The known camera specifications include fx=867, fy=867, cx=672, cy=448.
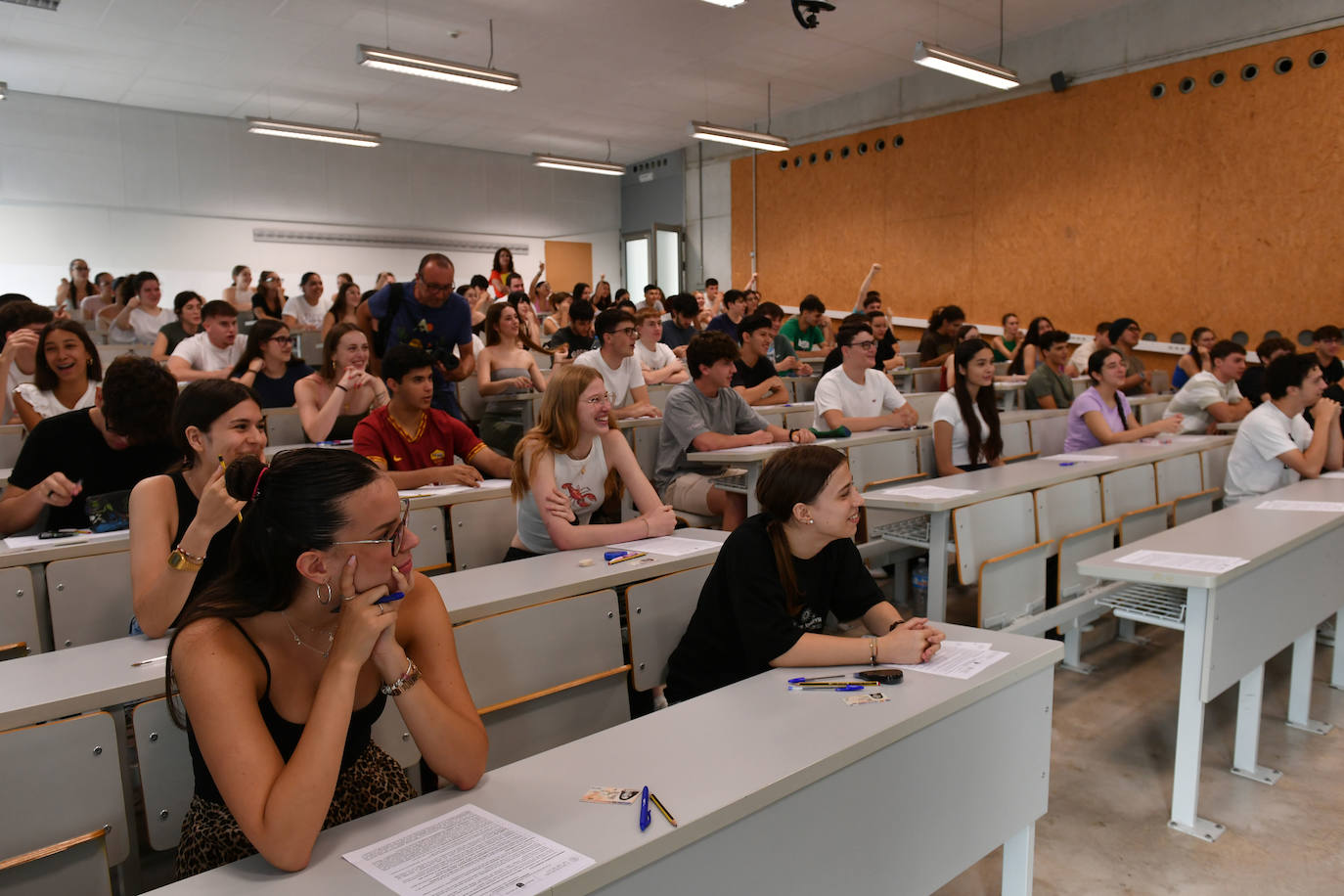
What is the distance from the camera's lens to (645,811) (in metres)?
1.09

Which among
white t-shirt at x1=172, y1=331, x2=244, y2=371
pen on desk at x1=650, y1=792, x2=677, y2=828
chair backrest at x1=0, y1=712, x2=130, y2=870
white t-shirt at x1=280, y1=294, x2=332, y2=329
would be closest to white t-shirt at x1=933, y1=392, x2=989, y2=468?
pen on desk at x1=650, y1=792, x2=677, y2=828

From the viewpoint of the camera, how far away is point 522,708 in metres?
1.85

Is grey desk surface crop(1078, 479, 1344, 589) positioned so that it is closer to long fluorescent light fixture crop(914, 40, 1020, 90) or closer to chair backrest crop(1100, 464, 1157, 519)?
chair backrest crop(1100, 464, 1157, 519)

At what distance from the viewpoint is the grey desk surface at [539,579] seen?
73.9 inches

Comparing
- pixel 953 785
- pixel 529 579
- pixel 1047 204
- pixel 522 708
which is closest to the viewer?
pixel 953 785

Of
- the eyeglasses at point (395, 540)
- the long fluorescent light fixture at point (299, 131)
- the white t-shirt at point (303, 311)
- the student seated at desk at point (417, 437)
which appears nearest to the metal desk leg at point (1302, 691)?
the student seated at desk at point (417, 437)

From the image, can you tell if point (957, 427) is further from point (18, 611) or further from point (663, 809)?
point (18, 611)

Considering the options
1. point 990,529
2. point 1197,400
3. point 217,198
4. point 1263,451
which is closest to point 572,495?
point 990,529

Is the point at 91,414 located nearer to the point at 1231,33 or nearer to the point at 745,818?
the point at 745,818

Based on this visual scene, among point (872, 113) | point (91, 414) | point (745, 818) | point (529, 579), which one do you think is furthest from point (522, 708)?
point (872, 113)

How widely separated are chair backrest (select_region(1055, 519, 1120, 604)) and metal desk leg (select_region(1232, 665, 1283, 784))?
27.3 inches

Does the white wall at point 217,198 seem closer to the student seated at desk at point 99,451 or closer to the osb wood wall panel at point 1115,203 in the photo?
the osb wood wall panel at point 1115,203

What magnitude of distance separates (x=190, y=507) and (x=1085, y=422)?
4311 mm

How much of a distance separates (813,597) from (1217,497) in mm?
3457
